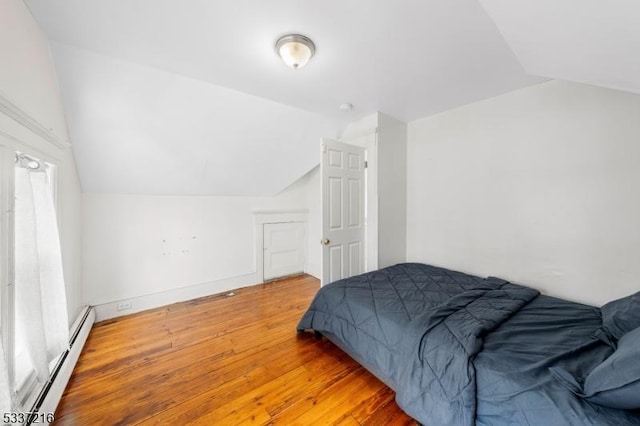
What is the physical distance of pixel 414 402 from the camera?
51.4 inches

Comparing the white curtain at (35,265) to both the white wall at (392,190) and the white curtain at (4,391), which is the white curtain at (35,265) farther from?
the white wall at (392,190)

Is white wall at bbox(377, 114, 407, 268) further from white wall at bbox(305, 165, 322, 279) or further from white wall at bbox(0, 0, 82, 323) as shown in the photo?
white wall at bbox(0, 0, 82, 323)

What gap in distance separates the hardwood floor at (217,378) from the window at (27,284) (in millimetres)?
342

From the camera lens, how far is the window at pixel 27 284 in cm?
117

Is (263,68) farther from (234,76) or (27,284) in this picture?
(27,284)

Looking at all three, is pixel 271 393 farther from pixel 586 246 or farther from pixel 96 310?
pixel 586 246

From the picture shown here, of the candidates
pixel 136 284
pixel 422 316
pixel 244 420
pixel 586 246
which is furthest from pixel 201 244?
pixel 586 246

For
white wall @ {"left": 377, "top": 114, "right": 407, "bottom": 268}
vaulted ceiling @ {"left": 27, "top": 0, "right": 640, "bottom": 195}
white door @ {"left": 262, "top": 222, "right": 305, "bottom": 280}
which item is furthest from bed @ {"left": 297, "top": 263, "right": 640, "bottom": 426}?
white door @ {"left": 262, "top": 222, "right": 305, "bottom": 280}

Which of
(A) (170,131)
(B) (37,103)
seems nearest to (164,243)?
(A) (170,131)

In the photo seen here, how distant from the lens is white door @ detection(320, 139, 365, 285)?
8.29ft

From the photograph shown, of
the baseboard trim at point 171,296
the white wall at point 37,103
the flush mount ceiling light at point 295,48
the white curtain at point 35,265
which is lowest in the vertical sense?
the baseboard trim at point 171,296

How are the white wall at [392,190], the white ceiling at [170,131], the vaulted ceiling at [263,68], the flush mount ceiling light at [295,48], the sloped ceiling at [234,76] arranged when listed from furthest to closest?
the white wall at [392,190]
the white ceiling at [170,131]
the flush mount ceiling light at [295,48]
the sloped ceiling at [234,76]
the vaulted ceiling at [263,68]

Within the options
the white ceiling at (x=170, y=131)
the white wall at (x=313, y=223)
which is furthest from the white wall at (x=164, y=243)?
the white wall at (x=313, y=223)

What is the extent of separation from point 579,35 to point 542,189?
4.81ft
